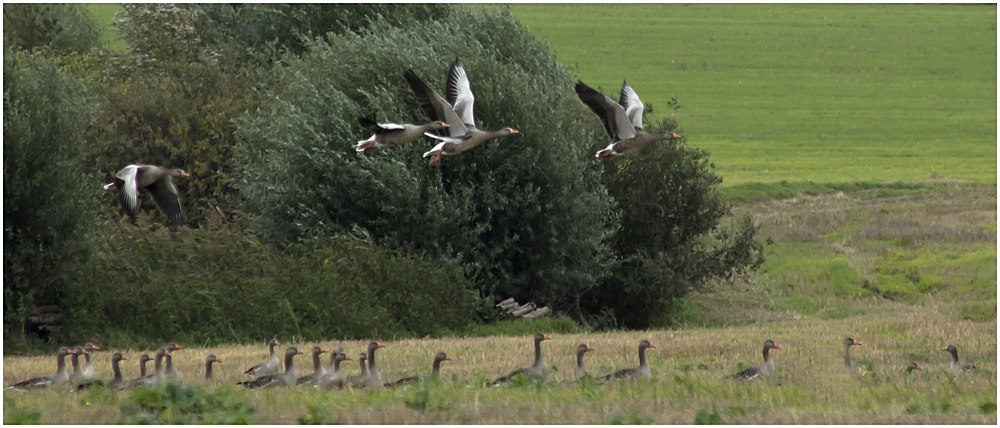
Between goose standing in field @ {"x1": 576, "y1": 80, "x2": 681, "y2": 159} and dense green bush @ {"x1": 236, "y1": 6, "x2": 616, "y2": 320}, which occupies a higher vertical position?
goose standing in field @ {"x1": 576, "y1": 80, "x2": 681, "y2": 159}

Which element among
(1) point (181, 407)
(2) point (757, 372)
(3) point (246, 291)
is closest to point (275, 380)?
(1) point (181, 407)

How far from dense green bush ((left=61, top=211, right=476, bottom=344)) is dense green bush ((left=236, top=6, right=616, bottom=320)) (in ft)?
3.95

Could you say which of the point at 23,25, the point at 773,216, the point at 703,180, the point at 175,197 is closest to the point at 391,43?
the point at 703,180

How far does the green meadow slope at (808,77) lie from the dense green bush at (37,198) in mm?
42581

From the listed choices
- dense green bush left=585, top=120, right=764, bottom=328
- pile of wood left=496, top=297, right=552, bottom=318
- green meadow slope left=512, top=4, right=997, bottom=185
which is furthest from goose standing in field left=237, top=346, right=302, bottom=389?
green meadow slope left=512, top=4, right=997, bottom=185

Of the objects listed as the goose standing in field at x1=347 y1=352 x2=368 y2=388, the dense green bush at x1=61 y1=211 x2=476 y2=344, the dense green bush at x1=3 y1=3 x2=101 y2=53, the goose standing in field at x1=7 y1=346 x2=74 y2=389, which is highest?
the dense green bush at x1=3 y1=3 x2=101 y2=53

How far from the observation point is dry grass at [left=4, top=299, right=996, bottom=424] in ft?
31.5

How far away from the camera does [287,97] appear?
32.4 metres

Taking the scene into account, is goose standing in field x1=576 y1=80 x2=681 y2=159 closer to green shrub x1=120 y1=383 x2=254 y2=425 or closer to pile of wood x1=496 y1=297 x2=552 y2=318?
green shrub x1=120 y1=383 x2=254 y2=425

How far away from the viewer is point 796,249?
39219 millimetres

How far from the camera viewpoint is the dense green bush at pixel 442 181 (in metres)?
26.4

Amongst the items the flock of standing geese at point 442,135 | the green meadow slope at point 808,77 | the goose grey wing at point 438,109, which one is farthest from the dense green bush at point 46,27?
the goose grey wing at point 438,109

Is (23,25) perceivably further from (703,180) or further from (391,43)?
(703,180)

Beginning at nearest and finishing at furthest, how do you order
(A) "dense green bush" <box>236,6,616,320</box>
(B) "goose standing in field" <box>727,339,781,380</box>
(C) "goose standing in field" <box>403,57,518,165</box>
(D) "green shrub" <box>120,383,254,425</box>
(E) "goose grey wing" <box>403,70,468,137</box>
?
1. (D) "green shrub" <box>120,383,254,425</box>
2. (B) "goose standing in field" <box>727,339,781,380</box>
3. (C) "goose standing in field" <box>403,57,518,165</box>
4. (E) "goose grey wing" <box>403,70,468,137</box>
5. (A) "dense green bush" <box>236,6,616,320</box>
